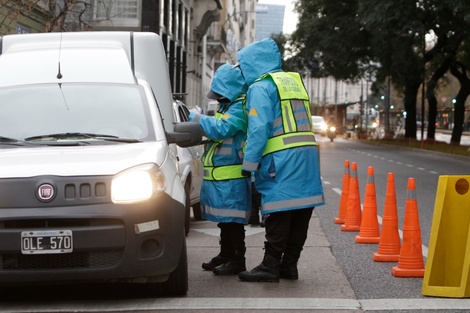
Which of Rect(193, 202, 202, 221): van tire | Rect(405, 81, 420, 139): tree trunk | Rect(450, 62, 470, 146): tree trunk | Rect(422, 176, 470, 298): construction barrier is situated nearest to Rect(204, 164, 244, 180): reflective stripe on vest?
Rect(422, 176, 470, 298): construction barrier

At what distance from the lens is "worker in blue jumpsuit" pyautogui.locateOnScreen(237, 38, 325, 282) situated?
7742 mm

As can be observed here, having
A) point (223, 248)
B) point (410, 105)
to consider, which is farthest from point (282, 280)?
point (410, 105)

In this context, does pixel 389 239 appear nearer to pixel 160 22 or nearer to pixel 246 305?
pixel 246 305

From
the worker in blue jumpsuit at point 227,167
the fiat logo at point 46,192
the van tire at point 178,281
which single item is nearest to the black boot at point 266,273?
the worker in blue jumpsuit at point 227,167

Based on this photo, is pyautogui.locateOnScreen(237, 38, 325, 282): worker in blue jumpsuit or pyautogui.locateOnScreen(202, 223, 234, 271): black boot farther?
pyautogui.locateOnScreen(202, 223, 234, 271): black boot

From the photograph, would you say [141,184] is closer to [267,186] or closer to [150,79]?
[267,186]

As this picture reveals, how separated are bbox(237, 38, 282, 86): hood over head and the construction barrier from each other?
1.58 meters

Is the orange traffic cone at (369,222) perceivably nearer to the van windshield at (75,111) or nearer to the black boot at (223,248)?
the black boot at (223,248)

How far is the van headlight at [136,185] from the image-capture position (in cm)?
670

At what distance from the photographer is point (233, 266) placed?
8.39m

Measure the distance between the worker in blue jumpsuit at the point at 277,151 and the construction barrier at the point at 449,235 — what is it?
3.01 ft

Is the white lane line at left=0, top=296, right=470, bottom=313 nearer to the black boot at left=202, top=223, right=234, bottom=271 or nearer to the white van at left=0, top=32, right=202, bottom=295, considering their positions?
the white van at left=0, top=32, right=202, bottom=295

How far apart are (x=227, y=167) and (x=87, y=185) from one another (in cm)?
169

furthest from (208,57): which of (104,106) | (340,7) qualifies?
(104,106)
